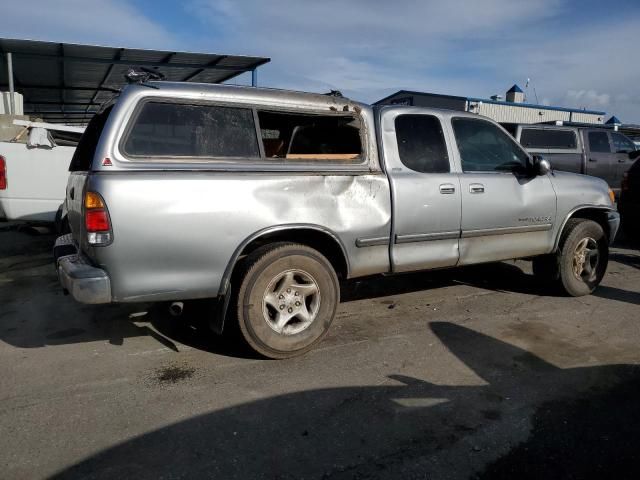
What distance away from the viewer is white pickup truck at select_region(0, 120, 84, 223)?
733cm

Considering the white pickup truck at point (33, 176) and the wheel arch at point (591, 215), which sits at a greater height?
the white pickup truck at point (33, 176)

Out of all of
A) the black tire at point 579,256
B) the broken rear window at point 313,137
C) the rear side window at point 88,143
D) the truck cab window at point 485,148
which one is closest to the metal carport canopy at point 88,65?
the rear side window at point 88,143

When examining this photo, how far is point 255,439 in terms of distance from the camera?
2898mm

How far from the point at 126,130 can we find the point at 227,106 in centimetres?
74

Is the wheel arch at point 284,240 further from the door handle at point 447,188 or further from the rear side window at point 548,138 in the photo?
the rear side window at point 548,138

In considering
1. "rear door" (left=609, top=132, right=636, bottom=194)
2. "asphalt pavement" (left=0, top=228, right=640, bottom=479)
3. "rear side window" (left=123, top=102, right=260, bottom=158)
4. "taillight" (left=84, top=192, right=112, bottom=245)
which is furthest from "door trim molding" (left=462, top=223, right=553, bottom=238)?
"rear door" (left=609, top=132, right=636, bottom=194)

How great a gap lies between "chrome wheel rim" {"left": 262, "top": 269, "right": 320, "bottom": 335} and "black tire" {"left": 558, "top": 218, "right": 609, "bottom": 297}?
303 cm

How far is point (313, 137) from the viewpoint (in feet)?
15.1

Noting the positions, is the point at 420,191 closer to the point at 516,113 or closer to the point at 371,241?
the point at 371,241

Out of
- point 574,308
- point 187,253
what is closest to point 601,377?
point 574,308

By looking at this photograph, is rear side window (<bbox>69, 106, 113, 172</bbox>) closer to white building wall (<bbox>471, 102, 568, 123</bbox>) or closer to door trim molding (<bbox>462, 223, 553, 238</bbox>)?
door trim molding (<bbox>462, 223, 553, 238</bbox>)

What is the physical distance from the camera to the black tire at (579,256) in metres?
5.53

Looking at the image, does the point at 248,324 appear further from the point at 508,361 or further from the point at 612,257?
the point at 612,257

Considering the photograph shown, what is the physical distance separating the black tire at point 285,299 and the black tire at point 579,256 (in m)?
2.87
